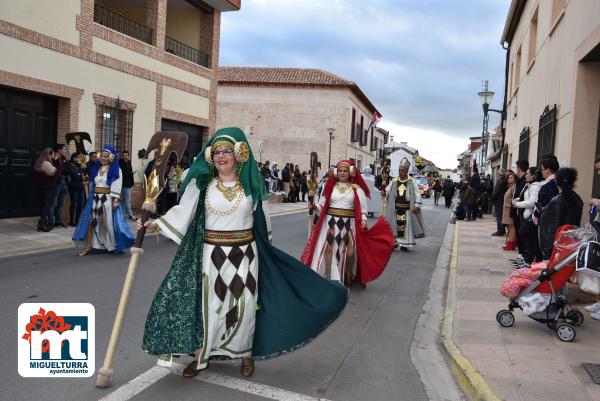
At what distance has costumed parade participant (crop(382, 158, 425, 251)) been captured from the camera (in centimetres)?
1218

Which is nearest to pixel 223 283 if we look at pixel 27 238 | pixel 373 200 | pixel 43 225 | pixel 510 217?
pixel 27 238

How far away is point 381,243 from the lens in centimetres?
827

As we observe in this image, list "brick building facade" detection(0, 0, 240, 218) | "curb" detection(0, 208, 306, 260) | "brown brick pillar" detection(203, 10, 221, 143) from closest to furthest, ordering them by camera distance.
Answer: "curb" detection(0, 208, 306, 260) < "brick building facade" detection(0, 0, 240, 218) < "brown brick pillar" detection(203, 10, 221, 143)

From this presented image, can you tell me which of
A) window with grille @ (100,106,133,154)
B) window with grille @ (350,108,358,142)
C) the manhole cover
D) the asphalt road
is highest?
window with grille @ (350,108,358,142)

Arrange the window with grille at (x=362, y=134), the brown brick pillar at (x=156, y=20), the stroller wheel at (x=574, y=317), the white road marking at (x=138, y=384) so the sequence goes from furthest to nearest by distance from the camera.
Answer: the window with grille at (x=362, y=134), the brown brick pillar at (x=156, y=20), the stroller wheel at (x=574, y=317), the white road marking at (x=138, y=384)

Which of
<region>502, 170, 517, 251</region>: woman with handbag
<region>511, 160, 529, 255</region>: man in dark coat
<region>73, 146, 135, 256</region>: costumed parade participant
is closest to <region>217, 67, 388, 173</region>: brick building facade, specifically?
<region>502, 170, 517, 251</region>: woman with handbag

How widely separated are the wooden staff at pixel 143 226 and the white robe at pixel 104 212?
5.70m

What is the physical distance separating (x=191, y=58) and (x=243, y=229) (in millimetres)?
18605

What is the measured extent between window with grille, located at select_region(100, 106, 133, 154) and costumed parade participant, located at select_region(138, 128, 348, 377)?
12.8 metres

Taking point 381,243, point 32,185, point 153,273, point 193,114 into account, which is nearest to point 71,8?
point 32,185

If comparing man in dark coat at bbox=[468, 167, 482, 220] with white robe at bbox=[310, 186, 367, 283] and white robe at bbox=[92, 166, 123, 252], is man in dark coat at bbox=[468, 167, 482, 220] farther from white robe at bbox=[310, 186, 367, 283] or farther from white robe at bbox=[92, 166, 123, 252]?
white robe at bbox=[92, 166, 123, 252]

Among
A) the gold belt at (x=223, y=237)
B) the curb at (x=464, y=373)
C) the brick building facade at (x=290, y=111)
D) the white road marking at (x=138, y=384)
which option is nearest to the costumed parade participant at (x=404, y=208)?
the curb at (x=464, y=373)

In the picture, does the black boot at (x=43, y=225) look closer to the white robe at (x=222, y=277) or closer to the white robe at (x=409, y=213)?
the white robe at (x=409, y=213)

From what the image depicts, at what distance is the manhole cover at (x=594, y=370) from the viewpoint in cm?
445
